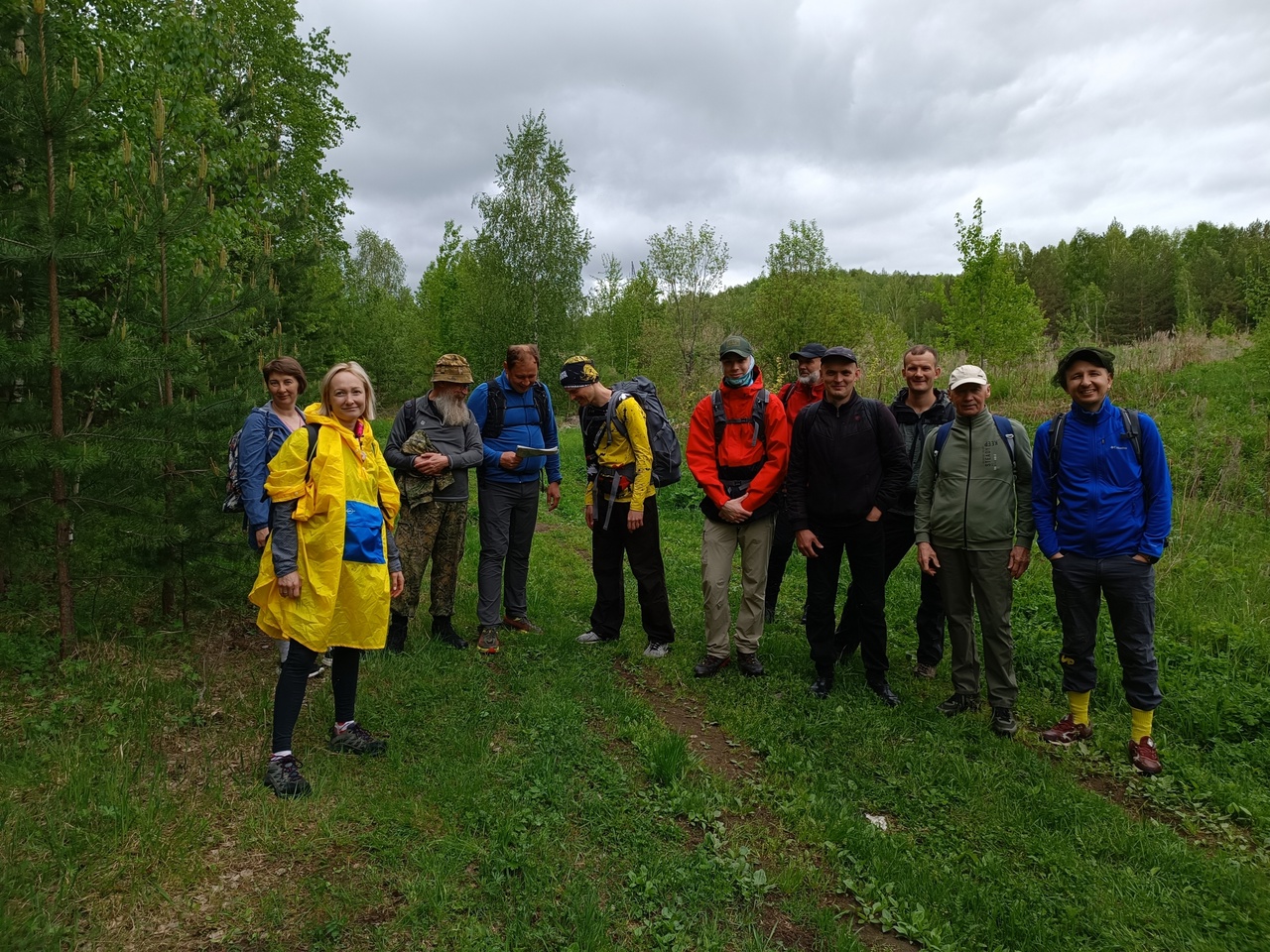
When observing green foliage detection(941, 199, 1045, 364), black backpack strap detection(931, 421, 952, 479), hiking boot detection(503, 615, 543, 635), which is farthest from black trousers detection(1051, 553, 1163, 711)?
green foliage detection(941, 199, 1045, 364)

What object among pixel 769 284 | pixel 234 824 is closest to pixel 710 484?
pixel 234 824

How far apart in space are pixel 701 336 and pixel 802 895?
33404mm

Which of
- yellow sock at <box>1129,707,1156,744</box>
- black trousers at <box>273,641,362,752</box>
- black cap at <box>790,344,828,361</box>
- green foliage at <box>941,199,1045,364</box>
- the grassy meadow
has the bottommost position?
the grassy meadow

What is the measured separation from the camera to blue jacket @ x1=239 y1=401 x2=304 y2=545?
4.22 metres

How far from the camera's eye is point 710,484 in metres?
5.11

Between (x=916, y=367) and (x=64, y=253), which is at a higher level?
(x=64, y=253)

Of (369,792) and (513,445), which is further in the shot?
(513,445)

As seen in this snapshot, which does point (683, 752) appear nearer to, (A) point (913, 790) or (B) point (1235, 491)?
(A) point (913, 790)

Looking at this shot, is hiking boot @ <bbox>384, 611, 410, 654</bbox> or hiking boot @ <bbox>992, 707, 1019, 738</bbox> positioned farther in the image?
hiking boot @ <bbox>384, 611, 410, 654</bbox>

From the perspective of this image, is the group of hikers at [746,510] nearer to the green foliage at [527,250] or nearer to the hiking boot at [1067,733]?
the hiking boot at [1067,733]

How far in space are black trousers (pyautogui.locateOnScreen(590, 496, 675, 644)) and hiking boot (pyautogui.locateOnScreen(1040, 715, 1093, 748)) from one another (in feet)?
9.18

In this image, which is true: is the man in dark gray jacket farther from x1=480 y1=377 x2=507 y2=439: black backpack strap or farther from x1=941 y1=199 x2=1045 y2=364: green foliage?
x1=941 y1=199 x2=1045 y2=364: green foliage

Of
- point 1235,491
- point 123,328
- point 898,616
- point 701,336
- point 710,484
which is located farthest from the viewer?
point 701,336

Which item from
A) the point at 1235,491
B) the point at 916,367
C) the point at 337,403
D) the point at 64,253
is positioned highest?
the point at 64,253
